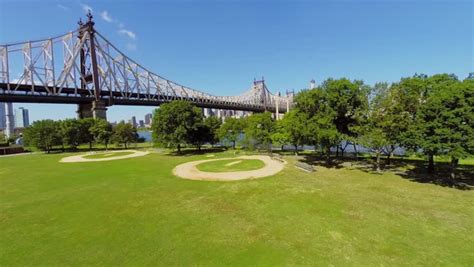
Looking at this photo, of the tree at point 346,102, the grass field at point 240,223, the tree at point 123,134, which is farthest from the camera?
the tree at point 123,134

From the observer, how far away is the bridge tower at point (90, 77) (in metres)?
59.2

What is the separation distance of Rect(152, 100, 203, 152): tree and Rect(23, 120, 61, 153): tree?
24329 millimetres

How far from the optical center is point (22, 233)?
1039 centimetres

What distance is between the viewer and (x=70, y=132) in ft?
161

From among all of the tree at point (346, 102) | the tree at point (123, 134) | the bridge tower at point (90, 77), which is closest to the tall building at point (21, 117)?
the bridge tower at point (90, 77)

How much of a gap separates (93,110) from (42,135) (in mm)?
14171

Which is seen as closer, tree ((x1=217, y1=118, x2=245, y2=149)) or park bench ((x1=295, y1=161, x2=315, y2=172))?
park bench ((x1=295, y1=161, x2=315, y2=172))

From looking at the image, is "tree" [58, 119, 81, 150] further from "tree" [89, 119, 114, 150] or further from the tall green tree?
the tall green tree

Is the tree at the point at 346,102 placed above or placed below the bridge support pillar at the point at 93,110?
below

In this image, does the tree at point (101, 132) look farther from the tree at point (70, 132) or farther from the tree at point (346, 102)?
the tree at point (346, 102)

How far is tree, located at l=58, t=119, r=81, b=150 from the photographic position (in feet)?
158

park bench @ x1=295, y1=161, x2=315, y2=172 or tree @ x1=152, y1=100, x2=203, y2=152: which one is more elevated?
tree @ x1=152, y1=100, x2=203, y2=152

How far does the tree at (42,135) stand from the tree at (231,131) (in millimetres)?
33079

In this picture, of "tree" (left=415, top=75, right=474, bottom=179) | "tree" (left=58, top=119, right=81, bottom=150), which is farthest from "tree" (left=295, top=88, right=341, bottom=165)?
"tree" (left=58, top=119, right=81, bottom=150)
